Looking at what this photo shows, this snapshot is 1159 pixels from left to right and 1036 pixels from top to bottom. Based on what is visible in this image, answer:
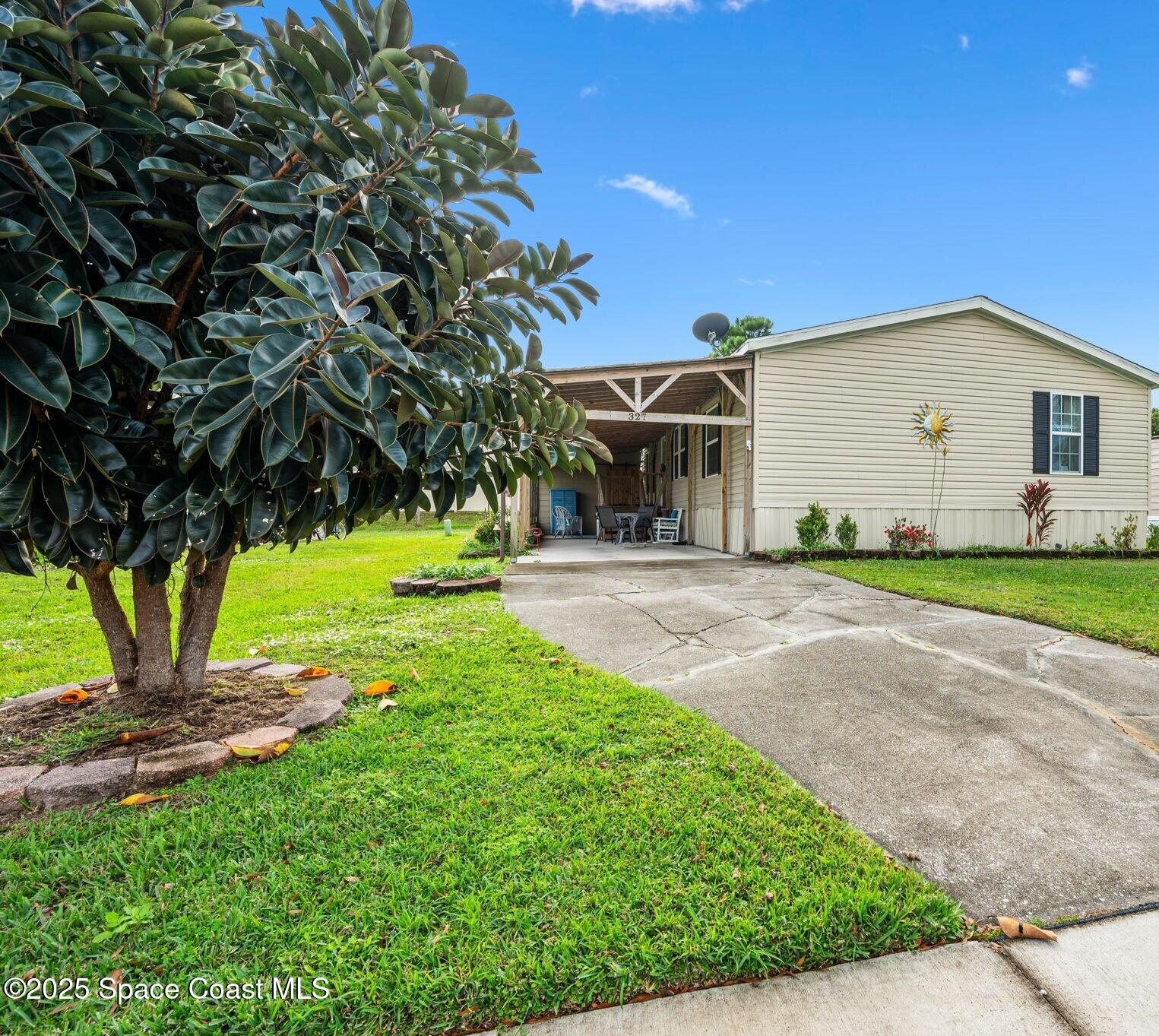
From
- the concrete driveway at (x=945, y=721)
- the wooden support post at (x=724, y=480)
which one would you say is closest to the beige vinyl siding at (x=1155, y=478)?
the wooden support post at (x=724, y=480)

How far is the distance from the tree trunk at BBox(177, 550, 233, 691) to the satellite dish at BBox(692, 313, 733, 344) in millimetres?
12062

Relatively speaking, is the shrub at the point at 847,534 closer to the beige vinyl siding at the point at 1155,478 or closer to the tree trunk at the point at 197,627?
the tree trunk at the point at 197,627

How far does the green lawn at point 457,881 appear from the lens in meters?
1.24

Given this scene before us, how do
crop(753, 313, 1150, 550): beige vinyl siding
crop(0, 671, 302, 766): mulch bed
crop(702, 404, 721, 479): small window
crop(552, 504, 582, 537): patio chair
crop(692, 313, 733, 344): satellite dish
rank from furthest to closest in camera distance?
crop(552, 504, 582, 537): patio chair → crop(692, 313, 733, 344): satellite dish → crop(702, 404, 721, 479): small window → crop(753, 313, 1150, 550): beige vinyl siding → crop(0, 671, 302, 766): mulch bed

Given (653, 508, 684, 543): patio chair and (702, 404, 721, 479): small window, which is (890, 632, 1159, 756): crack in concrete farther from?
(653, 508, 684, 543): patio chair

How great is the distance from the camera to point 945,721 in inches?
106

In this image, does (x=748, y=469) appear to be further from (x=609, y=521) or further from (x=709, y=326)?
(x=709, y=326)

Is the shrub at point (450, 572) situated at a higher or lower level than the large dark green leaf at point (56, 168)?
lower

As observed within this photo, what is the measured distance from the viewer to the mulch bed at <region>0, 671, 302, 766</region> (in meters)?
2.23

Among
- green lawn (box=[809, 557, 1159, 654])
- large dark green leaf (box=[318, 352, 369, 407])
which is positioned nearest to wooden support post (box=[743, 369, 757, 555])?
green lawn (box=[809, 557, 1159, 654])

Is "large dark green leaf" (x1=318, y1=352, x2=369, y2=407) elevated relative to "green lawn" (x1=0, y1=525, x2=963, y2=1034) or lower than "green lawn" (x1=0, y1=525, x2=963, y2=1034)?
elevated

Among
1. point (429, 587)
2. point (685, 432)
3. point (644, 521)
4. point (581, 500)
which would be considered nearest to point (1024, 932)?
point (429, 587)

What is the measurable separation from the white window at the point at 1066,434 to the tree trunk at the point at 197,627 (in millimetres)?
13437

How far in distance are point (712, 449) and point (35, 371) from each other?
10926mm
